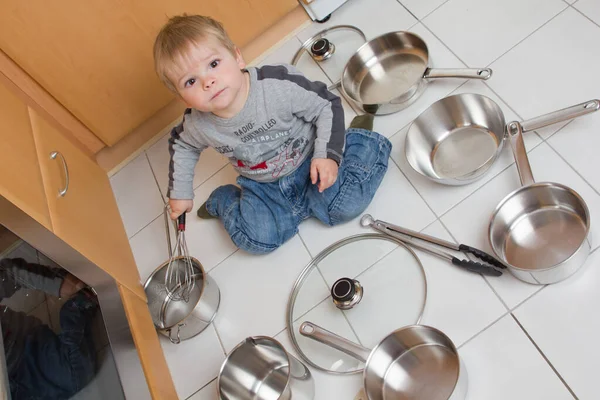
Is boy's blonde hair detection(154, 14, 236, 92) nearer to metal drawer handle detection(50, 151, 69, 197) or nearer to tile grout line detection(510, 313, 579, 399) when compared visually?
metal drawer handle detection(50, 151, 69, 197)

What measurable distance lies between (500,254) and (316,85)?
0.44 metres

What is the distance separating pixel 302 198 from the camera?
1110 millimetres

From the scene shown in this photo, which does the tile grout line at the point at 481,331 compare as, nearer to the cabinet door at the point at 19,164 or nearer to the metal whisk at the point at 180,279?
the metal whisk at the point at 180,279

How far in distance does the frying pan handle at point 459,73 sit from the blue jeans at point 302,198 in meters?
0.17

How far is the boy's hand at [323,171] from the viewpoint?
983mm

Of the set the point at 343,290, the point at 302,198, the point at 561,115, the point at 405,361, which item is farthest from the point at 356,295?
the point at 561,115

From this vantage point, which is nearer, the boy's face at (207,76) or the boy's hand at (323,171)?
the boy's face at (207,76)

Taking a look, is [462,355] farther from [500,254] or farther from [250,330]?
[250,330]

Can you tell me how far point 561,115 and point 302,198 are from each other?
1.64 ft

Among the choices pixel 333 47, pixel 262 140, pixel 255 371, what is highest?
pixel 262 140

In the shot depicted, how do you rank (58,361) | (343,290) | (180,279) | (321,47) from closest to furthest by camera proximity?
1. (58,361)
2. (343,290)
3. (180,279)
4. (321,47)

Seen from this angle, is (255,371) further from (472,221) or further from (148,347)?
(472,221)

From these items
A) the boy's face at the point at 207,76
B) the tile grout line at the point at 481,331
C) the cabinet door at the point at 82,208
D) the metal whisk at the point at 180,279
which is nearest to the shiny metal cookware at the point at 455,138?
the tile grout line at the point at 481,331

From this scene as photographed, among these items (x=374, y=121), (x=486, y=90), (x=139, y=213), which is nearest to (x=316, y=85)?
(x=374, y=121)
